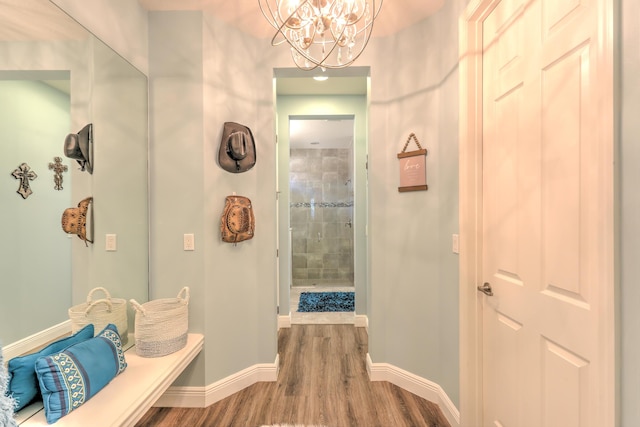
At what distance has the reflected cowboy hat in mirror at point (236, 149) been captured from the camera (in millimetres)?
1956

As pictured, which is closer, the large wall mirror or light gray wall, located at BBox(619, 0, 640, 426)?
light gray wall, located at BBox(619, 0, 640, 426)

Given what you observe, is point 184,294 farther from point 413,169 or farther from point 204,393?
point 413,169

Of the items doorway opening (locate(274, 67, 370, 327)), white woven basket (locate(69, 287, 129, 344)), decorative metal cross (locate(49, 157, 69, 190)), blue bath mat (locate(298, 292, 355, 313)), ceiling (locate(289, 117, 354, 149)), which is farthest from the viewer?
doorway opening (locate(274, 67, 370, 327))

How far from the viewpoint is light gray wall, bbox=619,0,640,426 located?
744 millimetres

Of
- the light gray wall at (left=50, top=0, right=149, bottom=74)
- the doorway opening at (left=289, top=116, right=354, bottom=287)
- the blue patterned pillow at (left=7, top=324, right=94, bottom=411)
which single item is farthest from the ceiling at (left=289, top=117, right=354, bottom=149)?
the blue patterned pillow at (left=7, top=324, right=94, bottom=411)

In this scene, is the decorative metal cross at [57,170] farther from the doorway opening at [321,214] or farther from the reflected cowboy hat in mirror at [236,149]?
the doorway opening at [321,214]

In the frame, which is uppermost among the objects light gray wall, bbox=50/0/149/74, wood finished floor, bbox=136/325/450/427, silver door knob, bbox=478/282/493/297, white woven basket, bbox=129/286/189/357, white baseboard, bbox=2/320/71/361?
light gray wall, bbox=50/0/149/74

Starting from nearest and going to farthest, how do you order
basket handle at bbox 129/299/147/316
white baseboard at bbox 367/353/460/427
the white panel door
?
the white panel door → basket handle at bbox 129/299/147/316 → white baseboard at bbox 367/353/460/427

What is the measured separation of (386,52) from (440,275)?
68.1 inches

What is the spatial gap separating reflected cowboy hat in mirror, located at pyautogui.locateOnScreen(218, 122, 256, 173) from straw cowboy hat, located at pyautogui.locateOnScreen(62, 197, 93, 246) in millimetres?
816

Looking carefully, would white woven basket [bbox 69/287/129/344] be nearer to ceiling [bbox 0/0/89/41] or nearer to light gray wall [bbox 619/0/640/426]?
ceiling [bbox 0/0/89/41]

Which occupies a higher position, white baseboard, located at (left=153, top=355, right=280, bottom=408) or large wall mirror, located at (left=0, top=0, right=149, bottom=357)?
large wall mirror, located at (left=0, top=0, right=149, bottom=357)

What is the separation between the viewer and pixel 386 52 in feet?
7.04

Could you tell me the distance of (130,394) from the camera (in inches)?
51.9
